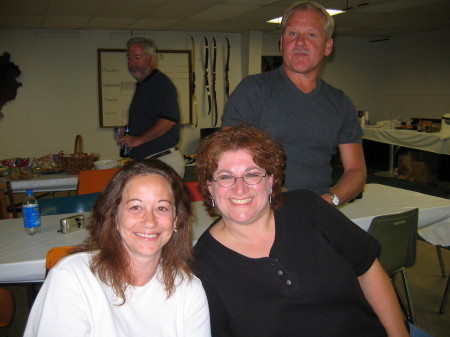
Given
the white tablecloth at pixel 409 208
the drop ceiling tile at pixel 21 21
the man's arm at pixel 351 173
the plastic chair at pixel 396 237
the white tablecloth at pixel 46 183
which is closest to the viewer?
the man's arm at pixel 351 173

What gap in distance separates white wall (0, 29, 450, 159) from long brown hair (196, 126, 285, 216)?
244 inches

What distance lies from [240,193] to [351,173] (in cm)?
95

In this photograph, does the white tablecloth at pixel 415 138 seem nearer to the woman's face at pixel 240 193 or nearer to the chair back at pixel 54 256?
the woman's face at pixel 240 193

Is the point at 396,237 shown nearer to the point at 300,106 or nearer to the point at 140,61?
the point at 300,106

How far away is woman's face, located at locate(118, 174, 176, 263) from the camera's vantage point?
1.12m

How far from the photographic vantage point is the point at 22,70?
6594mm

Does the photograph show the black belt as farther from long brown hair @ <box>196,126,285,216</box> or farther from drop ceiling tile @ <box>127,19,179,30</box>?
drop ceiling tile @ <box>127,19,179,30</box>

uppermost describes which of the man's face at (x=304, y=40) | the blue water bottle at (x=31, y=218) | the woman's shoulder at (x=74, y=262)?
the man's face at (x=304, y=40)

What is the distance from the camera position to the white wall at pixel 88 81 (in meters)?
6.63

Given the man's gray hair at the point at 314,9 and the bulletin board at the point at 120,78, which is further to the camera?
the bulletin board at the point at 120,78

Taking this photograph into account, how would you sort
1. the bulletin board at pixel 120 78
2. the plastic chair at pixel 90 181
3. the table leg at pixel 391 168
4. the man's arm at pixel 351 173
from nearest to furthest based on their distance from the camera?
the man's arm at pixel 351 173, the plastic chair at pixel 90 181, the bulletin board at pixel 120 78, the table leg at pixel 391 168

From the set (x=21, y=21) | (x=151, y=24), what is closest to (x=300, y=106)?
(x=151, y=24)

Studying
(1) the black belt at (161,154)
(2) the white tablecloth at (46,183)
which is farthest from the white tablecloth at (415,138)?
(2) the white tablecloth at (46,183)

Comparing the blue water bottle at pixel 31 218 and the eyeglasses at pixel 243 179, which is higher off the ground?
the eyeglasses at pixel 243 179
